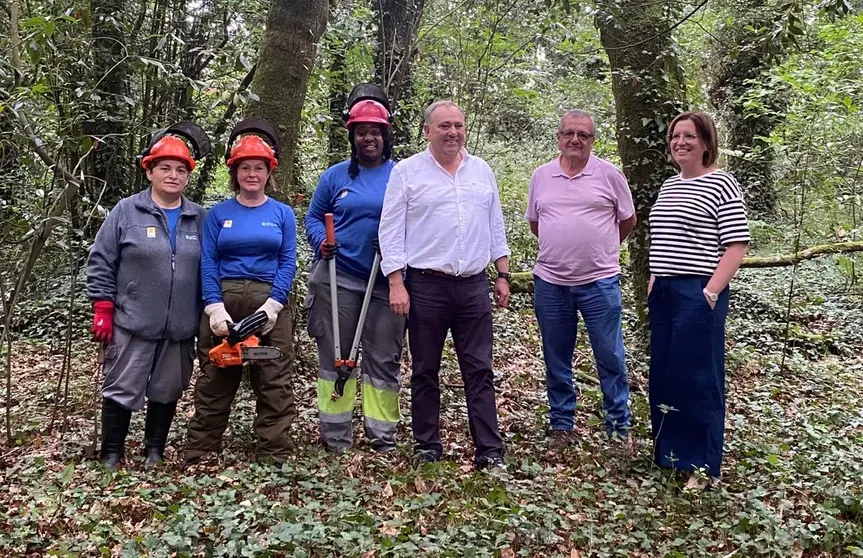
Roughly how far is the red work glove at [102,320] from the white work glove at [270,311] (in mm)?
861

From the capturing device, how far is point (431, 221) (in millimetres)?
4355

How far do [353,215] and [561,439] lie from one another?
2.05 metres

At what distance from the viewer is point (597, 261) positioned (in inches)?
185

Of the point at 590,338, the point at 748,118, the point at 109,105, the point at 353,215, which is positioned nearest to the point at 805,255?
the point at 590,338

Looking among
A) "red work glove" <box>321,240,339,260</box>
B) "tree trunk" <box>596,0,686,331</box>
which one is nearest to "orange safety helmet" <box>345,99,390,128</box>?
"red work glove" <box>321,240,339,260</box>

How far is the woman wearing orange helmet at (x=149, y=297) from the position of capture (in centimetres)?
429

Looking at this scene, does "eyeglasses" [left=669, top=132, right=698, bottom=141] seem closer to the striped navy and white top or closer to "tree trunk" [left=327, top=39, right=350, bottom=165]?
the striped navy and white top

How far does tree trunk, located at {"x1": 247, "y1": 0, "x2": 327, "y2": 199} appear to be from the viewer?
5277 mm

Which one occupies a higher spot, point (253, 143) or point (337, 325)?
point (253, 143)

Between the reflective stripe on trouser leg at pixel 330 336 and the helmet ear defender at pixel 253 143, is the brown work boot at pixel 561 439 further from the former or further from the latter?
the helmet ear defender at pixel 253 143

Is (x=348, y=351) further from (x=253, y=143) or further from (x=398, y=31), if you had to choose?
(x=398, y=31)

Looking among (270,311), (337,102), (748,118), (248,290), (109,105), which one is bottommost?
(270,311)

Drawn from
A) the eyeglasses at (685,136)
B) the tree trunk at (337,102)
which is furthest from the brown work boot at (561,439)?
the tree trunk at (337,102)

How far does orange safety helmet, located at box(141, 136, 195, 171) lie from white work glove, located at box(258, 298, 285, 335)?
0.98 meters
